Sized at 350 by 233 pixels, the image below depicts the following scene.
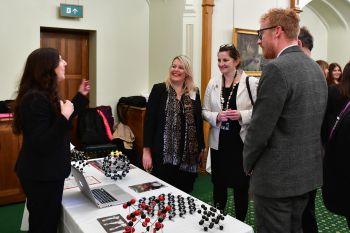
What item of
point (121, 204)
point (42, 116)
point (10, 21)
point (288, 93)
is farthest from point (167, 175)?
point (10, 21)

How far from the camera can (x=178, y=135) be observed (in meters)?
2.96

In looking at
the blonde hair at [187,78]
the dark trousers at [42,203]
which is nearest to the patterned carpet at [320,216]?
the blonde hair at [187,78]

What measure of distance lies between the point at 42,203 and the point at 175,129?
124 centimetres

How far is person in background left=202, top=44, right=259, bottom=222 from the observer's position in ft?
9.48

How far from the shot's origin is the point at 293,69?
5.76 ft

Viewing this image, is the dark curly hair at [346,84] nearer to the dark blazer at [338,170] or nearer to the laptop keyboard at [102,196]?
the dark blazer at [338,170]

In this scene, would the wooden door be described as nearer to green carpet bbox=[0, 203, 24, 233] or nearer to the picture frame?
green carpet bbox=[0, 203, 24, 233]

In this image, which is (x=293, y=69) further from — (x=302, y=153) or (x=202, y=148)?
(x=202, y=148)

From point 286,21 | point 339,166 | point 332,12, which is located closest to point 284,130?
point 339,166

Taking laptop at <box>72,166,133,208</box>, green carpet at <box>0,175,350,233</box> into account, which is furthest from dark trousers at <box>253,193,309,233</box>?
green carpet at <box>0,175,350,233</box>

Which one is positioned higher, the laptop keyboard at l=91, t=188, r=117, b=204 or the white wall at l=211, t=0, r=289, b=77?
the white wall at l=211, t=0, r=289, b=77

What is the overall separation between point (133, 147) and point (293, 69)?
13.8 ft

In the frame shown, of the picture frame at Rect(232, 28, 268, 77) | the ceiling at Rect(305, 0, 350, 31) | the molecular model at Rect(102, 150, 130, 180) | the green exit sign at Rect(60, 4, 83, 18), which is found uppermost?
the ceiling at Rect(305, 0, 350, 31)

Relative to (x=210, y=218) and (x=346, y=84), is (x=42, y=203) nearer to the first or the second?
(x=210, y=218)
